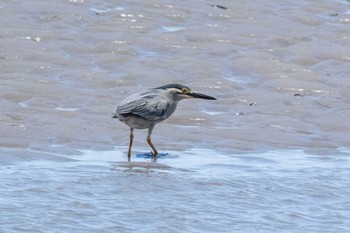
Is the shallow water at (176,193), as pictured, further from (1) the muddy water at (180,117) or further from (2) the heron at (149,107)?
(2) the heron at (149,107)

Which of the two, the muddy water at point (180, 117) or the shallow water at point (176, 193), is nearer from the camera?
the shallow water at point (176, 193)

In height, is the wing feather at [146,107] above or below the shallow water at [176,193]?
above

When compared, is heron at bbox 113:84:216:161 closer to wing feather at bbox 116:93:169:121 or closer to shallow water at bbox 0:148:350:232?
wing feather at bbox 116:93:169:121

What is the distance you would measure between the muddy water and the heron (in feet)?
0.99

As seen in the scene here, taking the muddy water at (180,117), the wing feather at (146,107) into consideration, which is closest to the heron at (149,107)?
the wing feather at (146,107)

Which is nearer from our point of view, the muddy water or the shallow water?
the shallow water

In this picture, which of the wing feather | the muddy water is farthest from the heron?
the muddy water

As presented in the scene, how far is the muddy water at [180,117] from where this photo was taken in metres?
7.73

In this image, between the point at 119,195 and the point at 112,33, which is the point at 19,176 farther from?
the point at 112,33

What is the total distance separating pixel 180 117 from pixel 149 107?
58.6 inches

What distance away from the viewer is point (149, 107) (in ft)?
31.1

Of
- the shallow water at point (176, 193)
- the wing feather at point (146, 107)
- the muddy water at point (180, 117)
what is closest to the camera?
the shallow water at point (176, 193)

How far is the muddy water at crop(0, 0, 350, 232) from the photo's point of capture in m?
7.73

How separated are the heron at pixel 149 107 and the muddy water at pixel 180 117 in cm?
30
